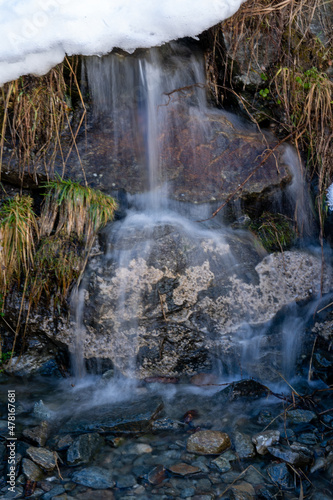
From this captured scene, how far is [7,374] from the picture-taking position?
3.80 m

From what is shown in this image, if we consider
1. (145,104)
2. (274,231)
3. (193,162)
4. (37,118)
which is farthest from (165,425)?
(145,104)

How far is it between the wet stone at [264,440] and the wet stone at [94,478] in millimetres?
994

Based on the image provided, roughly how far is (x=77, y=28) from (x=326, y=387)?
12.4 feet

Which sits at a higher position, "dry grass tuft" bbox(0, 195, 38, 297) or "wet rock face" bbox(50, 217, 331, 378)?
"dry grass tuft" bbox(0, 195, 38, 297)

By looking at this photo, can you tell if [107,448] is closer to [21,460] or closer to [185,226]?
[21,460]

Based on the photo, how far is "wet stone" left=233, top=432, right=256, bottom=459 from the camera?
2750mm

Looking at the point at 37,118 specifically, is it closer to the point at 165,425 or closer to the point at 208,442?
the point at 165,425

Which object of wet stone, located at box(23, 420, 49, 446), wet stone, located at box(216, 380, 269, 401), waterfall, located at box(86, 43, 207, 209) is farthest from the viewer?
waterfall, located at box(86, 43, 207, 209)

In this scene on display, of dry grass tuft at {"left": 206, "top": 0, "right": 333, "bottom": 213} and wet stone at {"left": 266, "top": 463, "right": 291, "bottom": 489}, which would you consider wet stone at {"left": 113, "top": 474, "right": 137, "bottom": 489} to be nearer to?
wet stone at {"left": 266, "top": 463, "right": 291, "bottom": 489}

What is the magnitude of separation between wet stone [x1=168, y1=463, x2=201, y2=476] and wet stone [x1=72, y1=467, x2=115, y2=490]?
1.28 ft

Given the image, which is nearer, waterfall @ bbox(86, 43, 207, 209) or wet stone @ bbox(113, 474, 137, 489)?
wet stone @ bbox(113, 474, 137, 489)

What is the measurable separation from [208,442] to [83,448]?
0.85 meters

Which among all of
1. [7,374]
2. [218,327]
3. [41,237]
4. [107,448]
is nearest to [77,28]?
[41,237]

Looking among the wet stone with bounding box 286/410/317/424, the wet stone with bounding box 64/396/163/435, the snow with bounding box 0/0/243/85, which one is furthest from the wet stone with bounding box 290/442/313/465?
the snow with bounding box 0/0/243/85
